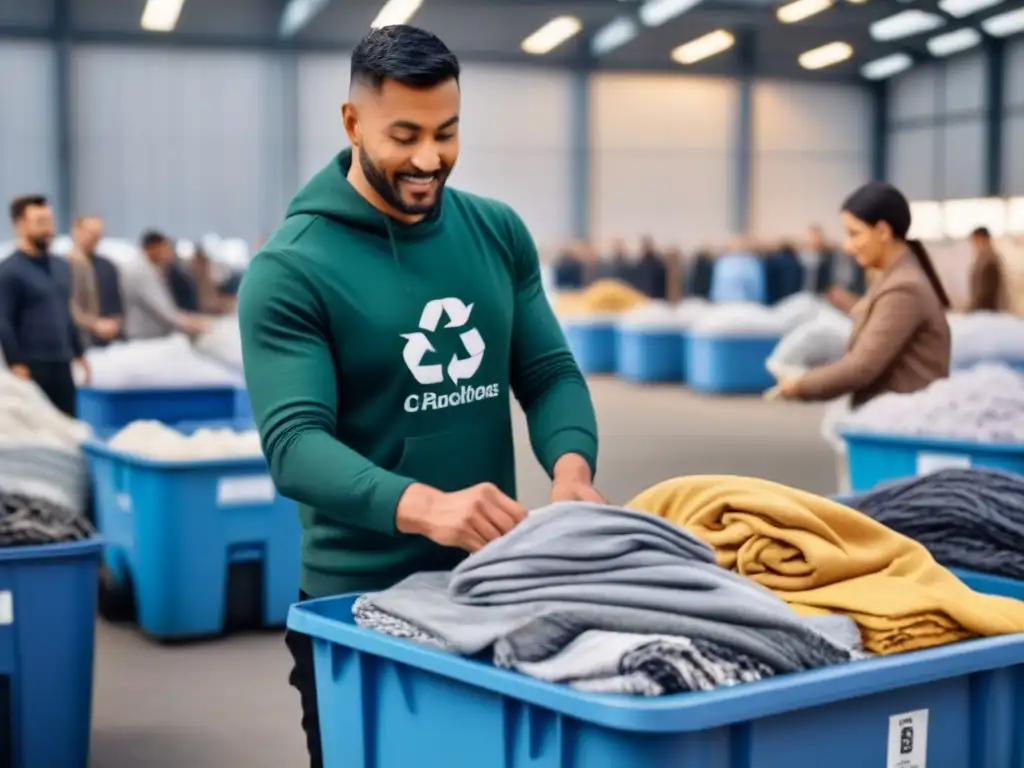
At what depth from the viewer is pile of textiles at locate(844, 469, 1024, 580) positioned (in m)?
2.71

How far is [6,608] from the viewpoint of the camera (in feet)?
12.1

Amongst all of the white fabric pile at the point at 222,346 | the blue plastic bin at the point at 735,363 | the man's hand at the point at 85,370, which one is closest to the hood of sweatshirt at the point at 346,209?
the man's hand at the point at 85,370

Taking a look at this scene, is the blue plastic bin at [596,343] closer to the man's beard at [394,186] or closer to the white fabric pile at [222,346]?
the white fabric pile at [222,346]

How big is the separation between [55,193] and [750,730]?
2219cm

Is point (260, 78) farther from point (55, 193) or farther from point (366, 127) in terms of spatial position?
point (366, 127)

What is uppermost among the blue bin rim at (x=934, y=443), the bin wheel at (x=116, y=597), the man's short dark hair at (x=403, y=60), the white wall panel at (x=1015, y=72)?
the white wall panel at (x=1015, y=72)

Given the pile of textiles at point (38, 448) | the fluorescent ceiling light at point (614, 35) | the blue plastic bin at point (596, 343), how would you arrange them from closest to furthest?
1. the pile of textiles at point (38, 448)
2. the blue plastic bin at point (596, 343)
3. the fluorescent ceiling light at point (614, 35)

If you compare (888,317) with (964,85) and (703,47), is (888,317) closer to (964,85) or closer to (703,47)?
(703,47)

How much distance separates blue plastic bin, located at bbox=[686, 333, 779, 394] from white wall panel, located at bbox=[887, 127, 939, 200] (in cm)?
1269

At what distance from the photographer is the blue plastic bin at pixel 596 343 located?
62.7ft

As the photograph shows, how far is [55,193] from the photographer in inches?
890

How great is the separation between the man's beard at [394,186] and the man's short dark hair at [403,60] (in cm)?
12

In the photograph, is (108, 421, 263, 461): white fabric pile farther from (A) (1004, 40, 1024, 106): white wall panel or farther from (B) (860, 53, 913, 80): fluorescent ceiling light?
(B) (860, 53, 913, 80): fluorescent ceiling light

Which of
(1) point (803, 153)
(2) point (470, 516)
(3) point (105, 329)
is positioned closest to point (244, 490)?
(3) point (105, 329)
